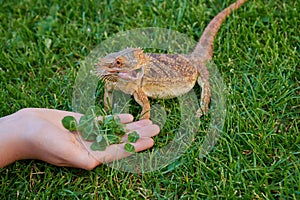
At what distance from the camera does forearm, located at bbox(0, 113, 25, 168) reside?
2.81 meters

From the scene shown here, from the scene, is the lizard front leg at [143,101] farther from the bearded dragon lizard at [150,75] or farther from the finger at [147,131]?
the finger at [147,131]

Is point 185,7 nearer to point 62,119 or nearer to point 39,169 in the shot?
point 62,119

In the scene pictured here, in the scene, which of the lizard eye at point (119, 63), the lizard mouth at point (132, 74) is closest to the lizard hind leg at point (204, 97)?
the lizard mouth at point (132, 74)

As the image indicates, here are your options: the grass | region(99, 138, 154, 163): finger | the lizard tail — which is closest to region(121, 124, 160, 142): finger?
region(99, 138, 154, 163): finger

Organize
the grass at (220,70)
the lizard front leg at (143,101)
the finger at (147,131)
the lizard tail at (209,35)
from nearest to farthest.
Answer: the grass at (220,70)
the finger at (147,131)
the lizard front leg at (143,101)
the lizard tail at (209,35)

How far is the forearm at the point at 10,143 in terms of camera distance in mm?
2809

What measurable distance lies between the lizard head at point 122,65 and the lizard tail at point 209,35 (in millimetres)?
565

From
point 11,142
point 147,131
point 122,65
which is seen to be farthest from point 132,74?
point 11,142

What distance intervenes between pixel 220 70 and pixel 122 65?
2.71 feet

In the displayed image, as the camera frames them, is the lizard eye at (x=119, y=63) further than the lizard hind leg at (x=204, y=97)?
No

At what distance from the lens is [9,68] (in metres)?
3.78

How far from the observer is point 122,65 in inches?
121

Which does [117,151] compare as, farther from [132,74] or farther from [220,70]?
[220,70]

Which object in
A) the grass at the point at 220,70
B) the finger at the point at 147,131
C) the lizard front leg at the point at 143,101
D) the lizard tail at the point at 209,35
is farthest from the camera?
the lizard tail at the point at 209,35
